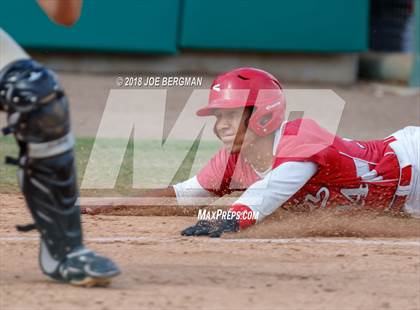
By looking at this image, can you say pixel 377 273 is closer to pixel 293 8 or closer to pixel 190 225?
pixel 190 225

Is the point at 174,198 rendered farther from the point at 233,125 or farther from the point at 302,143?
the point at 302,143

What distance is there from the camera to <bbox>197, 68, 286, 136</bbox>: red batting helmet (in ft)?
17.2

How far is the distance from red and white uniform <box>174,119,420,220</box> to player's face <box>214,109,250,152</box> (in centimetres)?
18

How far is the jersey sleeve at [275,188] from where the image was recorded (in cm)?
504

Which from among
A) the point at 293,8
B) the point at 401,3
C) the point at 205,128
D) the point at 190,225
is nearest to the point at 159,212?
the point at 190,225

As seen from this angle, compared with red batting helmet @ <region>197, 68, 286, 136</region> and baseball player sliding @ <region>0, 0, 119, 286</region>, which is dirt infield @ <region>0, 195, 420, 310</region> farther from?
red batting helmet @ <region>197, 68, 286, 136</region>

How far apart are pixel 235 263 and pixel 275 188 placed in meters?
0.76

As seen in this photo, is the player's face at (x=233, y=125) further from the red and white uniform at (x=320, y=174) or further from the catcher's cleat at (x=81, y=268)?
the catcher's cleat at (x=81, y=268)

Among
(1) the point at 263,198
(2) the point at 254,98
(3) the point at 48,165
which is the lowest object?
(1) the point at 263,198

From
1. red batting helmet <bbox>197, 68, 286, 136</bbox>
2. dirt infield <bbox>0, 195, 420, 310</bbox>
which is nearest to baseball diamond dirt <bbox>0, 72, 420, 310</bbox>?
dirt infield <bbox>0, 195, 420, 310</bbox>

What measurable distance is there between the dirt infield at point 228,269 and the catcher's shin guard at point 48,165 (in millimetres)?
106

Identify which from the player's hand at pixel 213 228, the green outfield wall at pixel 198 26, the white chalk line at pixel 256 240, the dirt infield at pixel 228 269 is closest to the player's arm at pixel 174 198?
the dirt infield at pixel 228 269

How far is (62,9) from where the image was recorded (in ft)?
13.2

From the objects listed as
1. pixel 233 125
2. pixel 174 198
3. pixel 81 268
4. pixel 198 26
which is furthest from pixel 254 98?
pixel 198 26
